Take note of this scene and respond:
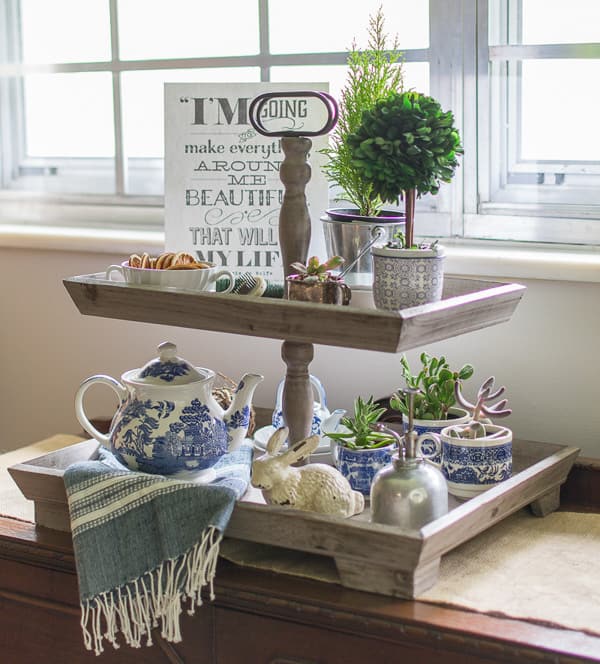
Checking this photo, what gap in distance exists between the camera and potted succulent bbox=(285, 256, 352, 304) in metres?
1.11

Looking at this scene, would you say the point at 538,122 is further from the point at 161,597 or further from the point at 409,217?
the point at 161,597

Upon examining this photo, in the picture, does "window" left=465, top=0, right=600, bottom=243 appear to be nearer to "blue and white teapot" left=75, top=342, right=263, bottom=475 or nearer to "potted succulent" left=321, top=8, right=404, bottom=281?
"potted succulent" left=321, top=8, right=404, bottom=281

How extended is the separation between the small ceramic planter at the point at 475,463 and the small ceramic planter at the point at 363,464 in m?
0.06

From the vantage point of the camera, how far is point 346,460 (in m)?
1.22

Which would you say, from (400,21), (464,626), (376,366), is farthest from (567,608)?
(400,21)

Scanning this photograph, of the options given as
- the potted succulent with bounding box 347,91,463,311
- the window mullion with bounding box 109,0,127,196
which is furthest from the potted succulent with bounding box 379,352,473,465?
the window mullion with bounding box 109,0,127,196

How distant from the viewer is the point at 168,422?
1.19 m

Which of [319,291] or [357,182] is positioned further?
[357,182]

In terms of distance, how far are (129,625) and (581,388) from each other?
2.37ft

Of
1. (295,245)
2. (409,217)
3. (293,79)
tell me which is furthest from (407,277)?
(293,79)

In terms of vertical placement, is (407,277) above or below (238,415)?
above

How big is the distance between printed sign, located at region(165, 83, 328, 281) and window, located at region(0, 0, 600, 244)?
24 centimetres

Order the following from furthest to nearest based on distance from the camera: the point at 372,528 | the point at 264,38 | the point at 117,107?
the point at 117,107, the point at 264,38, the point at 372,528

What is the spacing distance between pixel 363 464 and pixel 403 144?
1.24 feet
